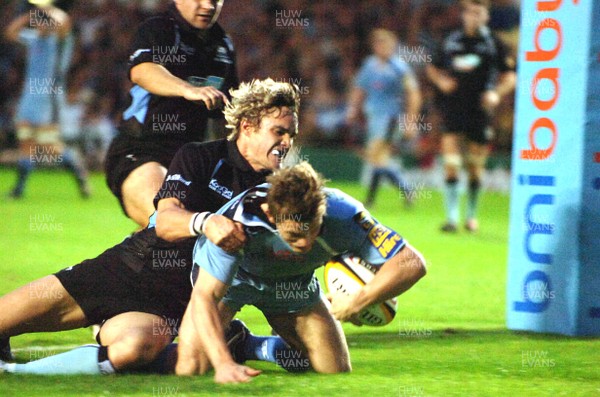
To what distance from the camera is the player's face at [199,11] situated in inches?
262

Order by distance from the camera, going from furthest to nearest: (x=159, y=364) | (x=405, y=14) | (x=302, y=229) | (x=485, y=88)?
(x=405, y=14) → (x=485, y=88) → (x=159, y=364) → (x=302, y=229)

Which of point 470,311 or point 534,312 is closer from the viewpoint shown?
point 534,312

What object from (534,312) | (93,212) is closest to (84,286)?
(534,312)

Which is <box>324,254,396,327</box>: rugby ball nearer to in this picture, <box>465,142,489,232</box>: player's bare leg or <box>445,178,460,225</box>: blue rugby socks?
<box>445,178,460,225</box>: blue rugby socks

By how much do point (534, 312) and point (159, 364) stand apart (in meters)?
2.66

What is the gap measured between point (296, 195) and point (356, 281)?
3.90 ft

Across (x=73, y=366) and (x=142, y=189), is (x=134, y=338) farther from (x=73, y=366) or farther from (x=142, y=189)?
(x=142, y=189)

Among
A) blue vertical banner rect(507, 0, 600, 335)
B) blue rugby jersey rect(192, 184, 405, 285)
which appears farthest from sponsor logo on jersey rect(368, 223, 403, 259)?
blue vertical banner rect(507, 0, 600, 335)

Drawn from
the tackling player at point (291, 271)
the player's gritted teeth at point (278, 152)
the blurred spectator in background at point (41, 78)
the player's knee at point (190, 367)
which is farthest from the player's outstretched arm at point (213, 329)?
the blurred spectator in background at point (41, 78)

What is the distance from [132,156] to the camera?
6.77 m

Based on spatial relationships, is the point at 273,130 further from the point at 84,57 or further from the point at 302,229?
the point at 84,57

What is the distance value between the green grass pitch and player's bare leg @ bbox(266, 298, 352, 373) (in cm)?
10

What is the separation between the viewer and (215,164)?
5.42 m

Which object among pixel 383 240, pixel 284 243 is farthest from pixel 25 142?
pixel 383 240
